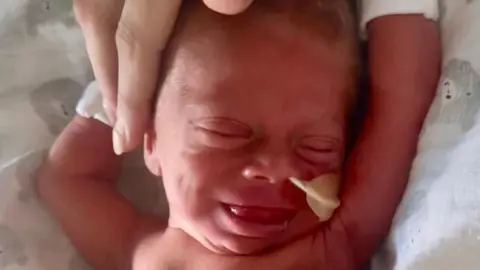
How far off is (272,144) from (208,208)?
0.31 feet

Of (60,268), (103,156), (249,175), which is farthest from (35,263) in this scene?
(249,175)

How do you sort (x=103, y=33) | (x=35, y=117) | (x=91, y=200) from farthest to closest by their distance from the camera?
(x=35, y=117), (x=91, y=200), (x=103, y=33)

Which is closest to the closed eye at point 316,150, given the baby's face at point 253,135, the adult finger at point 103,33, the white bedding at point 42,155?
the baby's face at point 253,135

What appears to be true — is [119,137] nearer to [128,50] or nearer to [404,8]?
[128,50]

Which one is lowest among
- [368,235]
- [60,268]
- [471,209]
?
[60,268]

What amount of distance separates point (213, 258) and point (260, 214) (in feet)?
0.26

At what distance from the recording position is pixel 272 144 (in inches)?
37.0

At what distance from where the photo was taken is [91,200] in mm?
1106

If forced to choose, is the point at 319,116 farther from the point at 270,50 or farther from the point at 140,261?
the point at 140,261

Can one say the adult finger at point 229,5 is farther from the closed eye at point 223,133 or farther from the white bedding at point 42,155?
the white bedding at point 42,155

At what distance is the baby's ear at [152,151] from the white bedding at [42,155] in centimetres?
13

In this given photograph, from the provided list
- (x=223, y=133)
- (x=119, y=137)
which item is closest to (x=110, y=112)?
(x=119, y=137)

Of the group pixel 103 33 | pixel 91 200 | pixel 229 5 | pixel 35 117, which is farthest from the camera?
pixel 35 117

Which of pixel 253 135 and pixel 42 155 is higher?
pixel 253 135
